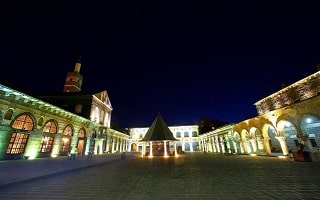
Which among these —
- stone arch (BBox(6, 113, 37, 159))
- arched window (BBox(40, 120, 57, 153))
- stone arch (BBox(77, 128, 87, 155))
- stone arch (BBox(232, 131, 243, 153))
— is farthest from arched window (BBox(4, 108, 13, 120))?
stone arch (BBox(232, 131, 243, 153))

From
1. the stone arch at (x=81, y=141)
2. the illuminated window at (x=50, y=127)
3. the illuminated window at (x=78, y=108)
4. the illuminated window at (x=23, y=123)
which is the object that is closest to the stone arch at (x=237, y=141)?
the stone arch at (x=81, y=141)

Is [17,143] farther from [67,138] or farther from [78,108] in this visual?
[78,108]

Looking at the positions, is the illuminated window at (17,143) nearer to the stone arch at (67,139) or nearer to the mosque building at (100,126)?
the mosque building at (100,126)

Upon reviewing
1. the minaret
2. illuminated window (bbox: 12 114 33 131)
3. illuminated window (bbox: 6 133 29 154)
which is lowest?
illuminated window (bbox: 6 133 29 154)

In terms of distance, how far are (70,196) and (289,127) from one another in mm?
27182

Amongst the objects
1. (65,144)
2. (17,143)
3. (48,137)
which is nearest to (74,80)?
(65,144)

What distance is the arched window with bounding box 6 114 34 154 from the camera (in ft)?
43.4

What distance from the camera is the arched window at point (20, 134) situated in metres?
13.2

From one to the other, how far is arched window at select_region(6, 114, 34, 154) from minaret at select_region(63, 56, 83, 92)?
69.2 feet

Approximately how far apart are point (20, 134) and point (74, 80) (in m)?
23.1

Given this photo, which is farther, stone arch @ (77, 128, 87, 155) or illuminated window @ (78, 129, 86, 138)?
illuminated window @ (78, 129, 86, 138)

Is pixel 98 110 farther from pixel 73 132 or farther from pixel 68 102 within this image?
pixel 73 132

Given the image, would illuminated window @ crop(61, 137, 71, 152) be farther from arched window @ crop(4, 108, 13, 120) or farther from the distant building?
arched window @ crop(4, 108, 13, 120)

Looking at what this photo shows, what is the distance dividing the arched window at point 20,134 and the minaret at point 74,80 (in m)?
21.1
